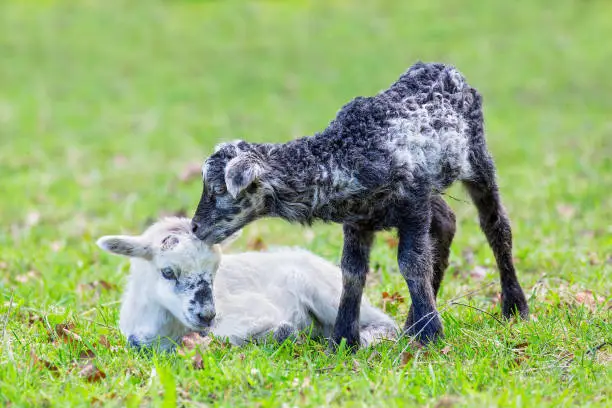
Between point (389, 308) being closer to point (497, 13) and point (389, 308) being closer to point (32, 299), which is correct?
point (32, 299)

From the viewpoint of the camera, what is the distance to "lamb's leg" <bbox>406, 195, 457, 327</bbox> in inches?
245

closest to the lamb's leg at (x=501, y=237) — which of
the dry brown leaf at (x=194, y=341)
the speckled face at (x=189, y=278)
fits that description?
the speckled face at (x=189, y=278)

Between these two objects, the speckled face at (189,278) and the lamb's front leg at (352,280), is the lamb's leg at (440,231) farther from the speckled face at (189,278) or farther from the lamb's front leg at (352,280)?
the speckled face at (189,278)

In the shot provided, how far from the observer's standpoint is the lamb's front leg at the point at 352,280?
234 inches

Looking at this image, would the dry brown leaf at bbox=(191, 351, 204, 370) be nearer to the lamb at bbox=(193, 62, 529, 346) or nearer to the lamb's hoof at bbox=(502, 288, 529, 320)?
the lamb at bbox=(193, 62, 529, 346)

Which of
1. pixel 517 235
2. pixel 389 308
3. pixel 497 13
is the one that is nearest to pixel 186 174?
pixel 517 235

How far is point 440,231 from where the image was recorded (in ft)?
20.6

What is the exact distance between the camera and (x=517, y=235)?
351 inches

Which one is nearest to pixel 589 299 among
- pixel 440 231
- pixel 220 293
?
pixel 440 231

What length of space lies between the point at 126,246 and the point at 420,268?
1.81m

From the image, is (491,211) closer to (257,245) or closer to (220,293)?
(220,293)

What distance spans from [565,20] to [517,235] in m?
11.4

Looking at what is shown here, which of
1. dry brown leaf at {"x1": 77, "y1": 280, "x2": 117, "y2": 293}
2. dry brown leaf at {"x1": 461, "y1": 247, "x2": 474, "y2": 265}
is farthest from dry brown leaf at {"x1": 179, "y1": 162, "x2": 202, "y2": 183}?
dry brown leaf at {"x1": 461, "y1": 247, "x2": 474, "y2": 265}

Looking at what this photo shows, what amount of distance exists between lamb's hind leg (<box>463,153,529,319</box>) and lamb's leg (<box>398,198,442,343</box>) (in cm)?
72
